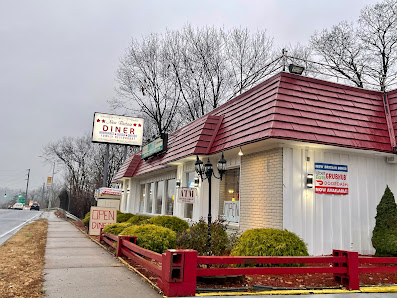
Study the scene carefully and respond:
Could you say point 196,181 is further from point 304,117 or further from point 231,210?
point 304,117

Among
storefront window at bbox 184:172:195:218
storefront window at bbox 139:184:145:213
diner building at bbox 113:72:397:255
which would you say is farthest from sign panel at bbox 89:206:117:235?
diner building at bbox 113:72:397:255

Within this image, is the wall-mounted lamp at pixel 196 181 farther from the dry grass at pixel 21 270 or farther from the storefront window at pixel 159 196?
the dry grass at pixel 21 270

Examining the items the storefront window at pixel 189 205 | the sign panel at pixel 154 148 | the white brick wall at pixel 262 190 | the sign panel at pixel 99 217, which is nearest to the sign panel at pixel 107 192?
the sign panel at pixel 99 217

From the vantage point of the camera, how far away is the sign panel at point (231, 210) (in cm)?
1073

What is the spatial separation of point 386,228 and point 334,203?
1.52m

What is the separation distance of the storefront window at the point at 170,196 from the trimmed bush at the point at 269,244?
903cm

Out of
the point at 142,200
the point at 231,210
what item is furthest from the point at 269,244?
the point at 142,200

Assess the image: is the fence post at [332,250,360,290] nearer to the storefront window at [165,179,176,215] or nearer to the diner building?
the diner building

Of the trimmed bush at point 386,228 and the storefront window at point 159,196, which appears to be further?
the storefront window at point 159,196

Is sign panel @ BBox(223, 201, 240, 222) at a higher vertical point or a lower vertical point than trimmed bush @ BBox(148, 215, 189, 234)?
higher

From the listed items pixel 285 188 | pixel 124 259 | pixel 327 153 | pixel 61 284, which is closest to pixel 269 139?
pixel 285 188

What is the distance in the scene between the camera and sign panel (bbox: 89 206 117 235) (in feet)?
51.7

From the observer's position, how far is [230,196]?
11.7 meters

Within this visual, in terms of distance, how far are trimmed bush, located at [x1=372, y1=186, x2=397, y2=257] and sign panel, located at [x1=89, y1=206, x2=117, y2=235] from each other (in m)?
11.5
